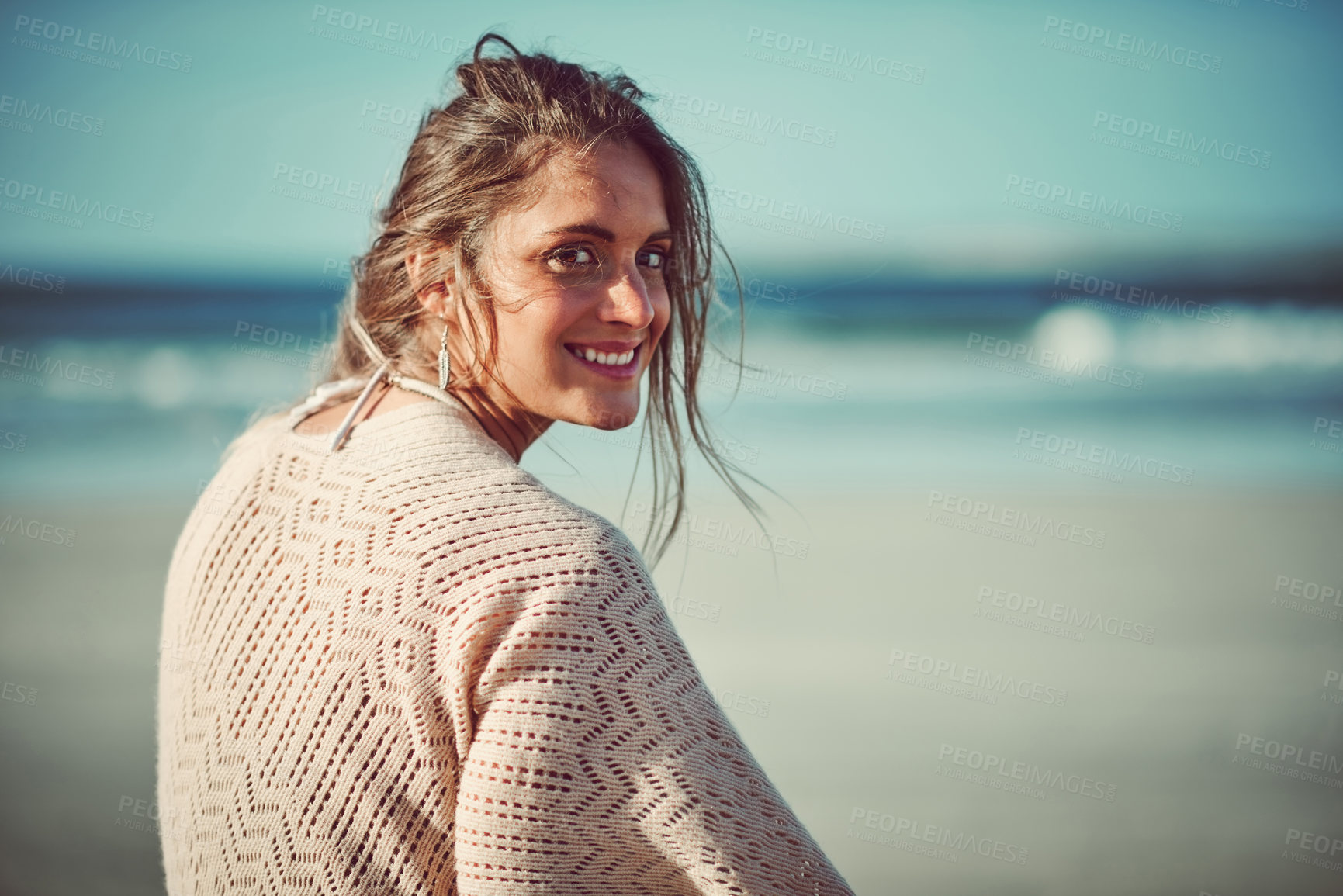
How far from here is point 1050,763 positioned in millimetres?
3703

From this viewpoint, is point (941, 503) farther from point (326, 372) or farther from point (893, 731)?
point (326, 372)

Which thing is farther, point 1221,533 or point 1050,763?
point 1221,533

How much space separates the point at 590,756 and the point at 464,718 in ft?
0.56

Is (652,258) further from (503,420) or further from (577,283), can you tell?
(503,420)

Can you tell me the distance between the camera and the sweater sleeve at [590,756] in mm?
1365

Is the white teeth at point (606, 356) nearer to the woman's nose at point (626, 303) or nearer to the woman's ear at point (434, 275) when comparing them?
the woman's nose at point (626, 303)

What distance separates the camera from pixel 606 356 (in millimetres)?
1964

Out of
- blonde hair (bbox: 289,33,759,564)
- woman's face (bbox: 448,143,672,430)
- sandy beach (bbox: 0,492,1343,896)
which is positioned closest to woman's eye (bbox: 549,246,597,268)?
woman's face (bbox: 448,143,672,430)

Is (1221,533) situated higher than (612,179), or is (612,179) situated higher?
(612,179)

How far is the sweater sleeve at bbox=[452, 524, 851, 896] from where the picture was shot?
1365mm

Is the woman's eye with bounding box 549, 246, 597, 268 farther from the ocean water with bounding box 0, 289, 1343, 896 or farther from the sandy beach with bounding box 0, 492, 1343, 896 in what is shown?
the sandy beach with bounding box 0, 492, 1343, 896

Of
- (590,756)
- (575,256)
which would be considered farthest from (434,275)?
(590,756)

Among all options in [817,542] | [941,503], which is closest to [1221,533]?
[941,503]

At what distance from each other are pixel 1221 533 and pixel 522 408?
4826 mm
